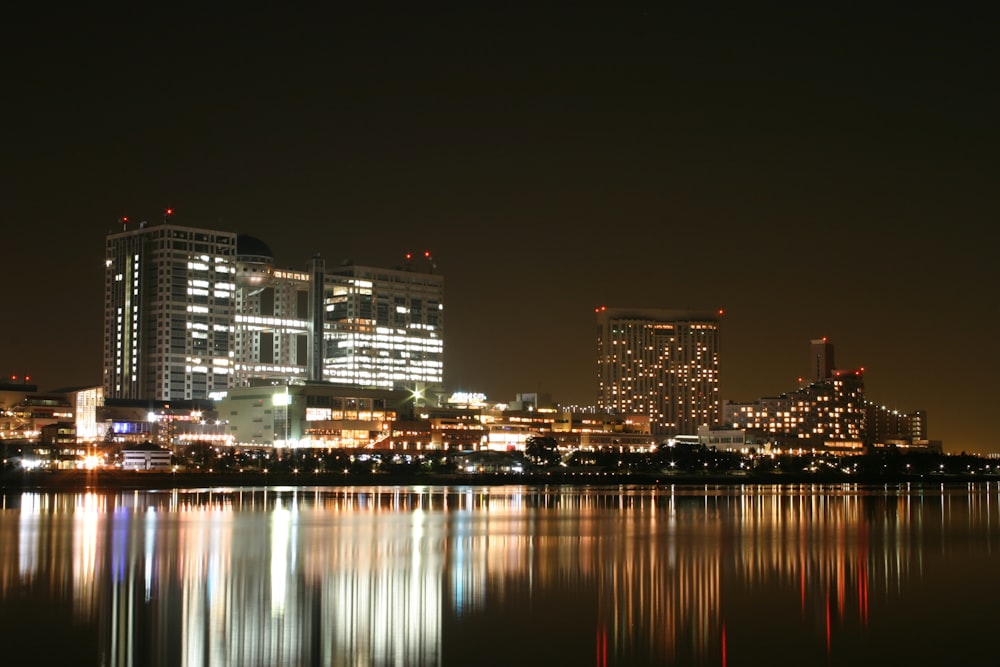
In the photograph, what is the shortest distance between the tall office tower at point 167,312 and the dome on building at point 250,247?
294 inches

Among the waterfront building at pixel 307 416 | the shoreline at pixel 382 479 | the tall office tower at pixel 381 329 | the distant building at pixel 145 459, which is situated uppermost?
the tall office tower at pixel 381 329

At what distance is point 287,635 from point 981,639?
1427 centimetres

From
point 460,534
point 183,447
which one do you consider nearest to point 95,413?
point 183,447

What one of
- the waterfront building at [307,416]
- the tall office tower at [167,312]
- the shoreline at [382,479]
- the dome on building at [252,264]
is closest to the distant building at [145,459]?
the shoreline at [382,479]

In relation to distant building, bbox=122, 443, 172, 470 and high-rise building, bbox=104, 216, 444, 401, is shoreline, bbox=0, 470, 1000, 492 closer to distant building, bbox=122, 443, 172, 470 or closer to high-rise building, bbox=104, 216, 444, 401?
distant building, bbox=122, 443, 172, 470

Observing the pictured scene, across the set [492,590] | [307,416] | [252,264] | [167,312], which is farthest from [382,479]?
[492,590]

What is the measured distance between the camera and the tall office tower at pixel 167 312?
158 metres

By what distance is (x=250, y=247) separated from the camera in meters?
174

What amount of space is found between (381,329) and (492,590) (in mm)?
150993

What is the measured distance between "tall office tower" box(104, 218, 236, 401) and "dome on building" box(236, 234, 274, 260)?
7461 millimetres

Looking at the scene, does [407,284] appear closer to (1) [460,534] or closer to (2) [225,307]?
(2) [225,307]

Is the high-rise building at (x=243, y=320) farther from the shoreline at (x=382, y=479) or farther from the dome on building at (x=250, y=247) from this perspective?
the shoreline at (x=382, y=479)

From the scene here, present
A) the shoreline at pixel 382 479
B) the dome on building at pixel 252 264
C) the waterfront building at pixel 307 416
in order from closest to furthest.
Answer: the shoreline at pixel 382 479 < the waterfront building at pixel 307 416 < the dome on building at pixel 252 264

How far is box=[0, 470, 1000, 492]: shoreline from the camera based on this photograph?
4050 inches
